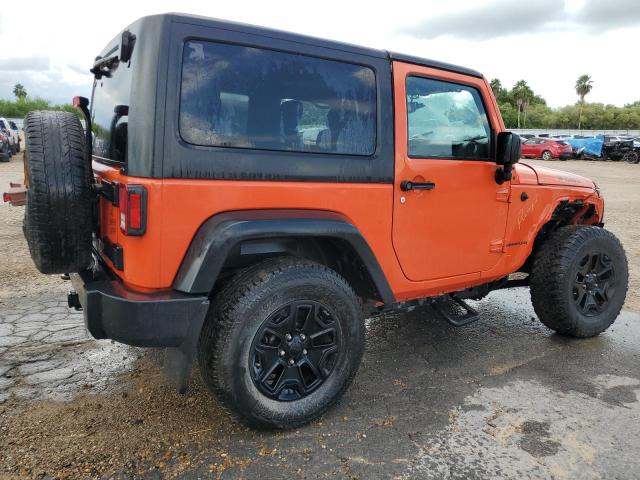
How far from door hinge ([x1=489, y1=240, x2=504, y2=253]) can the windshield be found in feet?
7.95

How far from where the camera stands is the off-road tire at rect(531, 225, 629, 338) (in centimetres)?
378

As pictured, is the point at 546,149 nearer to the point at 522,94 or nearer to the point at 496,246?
the point at 496,246

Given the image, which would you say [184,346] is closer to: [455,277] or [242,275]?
[242,275]

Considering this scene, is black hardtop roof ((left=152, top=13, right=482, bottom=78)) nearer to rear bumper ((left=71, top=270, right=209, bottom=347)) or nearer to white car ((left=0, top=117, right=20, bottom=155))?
rear bumper ((left=71, top=270, right=209, bottom=347))

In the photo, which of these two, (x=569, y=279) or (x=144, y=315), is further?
(x=569, y=279)

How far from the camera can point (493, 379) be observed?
11.0 feet

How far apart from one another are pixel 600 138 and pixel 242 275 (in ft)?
106

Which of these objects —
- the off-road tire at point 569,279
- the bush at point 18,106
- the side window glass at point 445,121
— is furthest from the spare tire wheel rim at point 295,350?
the bush at point 18,106

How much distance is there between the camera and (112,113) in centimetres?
273

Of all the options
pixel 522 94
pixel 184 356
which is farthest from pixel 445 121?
pixel 522 94

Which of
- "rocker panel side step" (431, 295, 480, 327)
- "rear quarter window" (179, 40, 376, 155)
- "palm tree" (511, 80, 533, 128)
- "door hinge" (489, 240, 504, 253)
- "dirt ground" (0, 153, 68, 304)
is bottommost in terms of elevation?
"dirt ground" (0, 153, 68, 304)

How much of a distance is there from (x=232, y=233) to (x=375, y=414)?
1.38 m

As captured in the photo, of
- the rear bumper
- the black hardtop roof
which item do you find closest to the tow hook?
the rear bumper

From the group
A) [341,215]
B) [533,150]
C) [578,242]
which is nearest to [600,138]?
[533,150]
